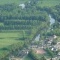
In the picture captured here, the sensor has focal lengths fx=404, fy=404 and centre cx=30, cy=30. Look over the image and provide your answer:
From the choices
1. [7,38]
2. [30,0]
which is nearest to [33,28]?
[7,38]

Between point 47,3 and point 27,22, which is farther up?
point 27,22

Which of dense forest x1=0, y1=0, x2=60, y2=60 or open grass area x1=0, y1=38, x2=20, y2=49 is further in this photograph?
open grass area x1=0, y1=38, x2=20, y2=49

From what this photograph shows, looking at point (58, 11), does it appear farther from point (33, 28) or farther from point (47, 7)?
point (33, 28)

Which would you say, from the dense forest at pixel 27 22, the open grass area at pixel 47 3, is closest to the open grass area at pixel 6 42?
the dense forest at pixel 27 22

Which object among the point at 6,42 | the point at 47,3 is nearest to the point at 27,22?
the point at 6,42

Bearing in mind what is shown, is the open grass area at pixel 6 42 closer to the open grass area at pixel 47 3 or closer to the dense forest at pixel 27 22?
the dense forest at pixel 27 22

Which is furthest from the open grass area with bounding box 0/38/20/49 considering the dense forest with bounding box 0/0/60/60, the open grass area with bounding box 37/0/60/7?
the open grass area with bounding box 37/0/60/7

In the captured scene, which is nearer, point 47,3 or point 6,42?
point 6,42

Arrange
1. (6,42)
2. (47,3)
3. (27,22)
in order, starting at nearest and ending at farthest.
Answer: (6,42) → (27,22) → (47,3)

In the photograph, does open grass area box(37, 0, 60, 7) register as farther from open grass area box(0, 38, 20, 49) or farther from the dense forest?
open grass area box(0, 38, 20, 49)

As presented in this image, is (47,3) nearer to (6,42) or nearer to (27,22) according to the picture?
(27,22)

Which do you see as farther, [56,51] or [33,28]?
[33,28]
